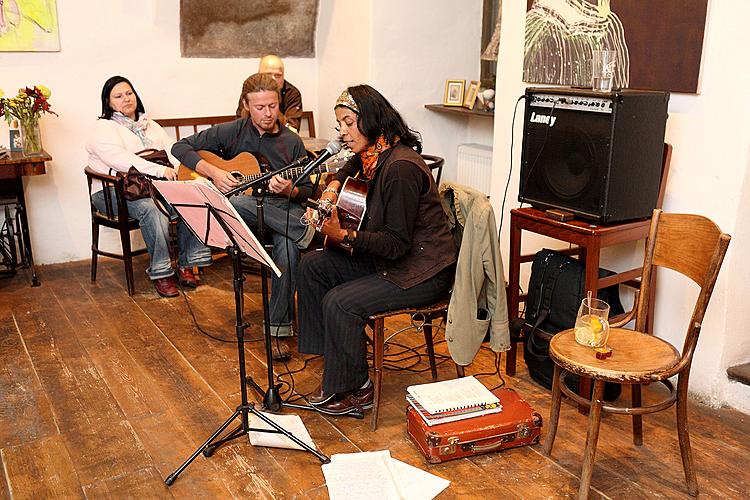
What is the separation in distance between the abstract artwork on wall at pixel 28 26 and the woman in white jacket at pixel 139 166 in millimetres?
498

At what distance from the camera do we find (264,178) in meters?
2.51

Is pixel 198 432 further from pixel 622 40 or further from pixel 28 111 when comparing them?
pixel 28 111

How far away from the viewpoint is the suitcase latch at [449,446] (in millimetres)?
2521

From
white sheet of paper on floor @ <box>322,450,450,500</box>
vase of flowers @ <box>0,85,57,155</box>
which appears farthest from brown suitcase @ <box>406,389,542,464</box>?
vase of flowers @ <box>0,85,57,155</box>

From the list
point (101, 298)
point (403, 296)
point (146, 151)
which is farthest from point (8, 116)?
point (403, 296)

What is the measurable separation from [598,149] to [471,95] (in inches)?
83.2

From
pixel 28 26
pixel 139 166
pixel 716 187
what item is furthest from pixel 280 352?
pixel 28 26

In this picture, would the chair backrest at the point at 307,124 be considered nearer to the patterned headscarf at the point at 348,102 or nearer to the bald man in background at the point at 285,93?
the bald man in background at the point at 285,93

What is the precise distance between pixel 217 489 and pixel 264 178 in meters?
1.00

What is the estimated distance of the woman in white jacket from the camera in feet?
13.7

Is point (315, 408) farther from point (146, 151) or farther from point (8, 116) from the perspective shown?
point (8, 116)

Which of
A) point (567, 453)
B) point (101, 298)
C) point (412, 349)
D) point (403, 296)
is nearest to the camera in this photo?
point (567, 453)

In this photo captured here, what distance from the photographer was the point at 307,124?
5387 millimetres

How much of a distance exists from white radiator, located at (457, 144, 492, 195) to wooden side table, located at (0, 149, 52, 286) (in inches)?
97.4
